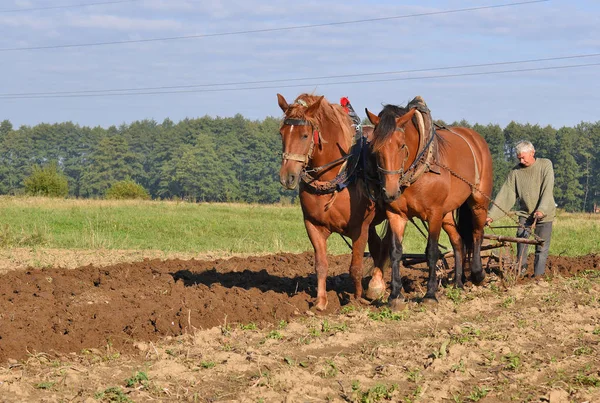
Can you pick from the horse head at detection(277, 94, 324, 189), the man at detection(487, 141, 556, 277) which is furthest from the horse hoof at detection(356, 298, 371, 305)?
the man at detection(487, 141, 556, 277)

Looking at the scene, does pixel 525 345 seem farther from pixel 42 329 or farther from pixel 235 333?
pixel 42 329

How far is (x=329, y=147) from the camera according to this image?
8.22 metres

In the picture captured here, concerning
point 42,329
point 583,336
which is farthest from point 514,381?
point 42,329

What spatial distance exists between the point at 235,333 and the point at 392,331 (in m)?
1.39

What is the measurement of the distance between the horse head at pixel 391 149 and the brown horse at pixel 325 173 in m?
0.41

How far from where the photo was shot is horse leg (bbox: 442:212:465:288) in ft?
32.1

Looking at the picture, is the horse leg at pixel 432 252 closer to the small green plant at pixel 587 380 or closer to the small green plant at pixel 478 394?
the small green plant at pixel 587 380

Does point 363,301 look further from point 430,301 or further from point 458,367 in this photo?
point 458,367

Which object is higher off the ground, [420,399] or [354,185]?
[354,185]

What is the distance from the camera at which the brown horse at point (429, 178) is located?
7.91m

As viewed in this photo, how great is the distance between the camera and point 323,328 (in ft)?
24.1

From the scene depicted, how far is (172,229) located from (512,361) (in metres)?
18.6

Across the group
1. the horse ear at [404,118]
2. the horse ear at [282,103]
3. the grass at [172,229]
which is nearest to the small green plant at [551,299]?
the horse ear at [404,118]

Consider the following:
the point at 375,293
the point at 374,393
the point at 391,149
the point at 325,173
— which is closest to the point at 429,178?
the point at 391,149
